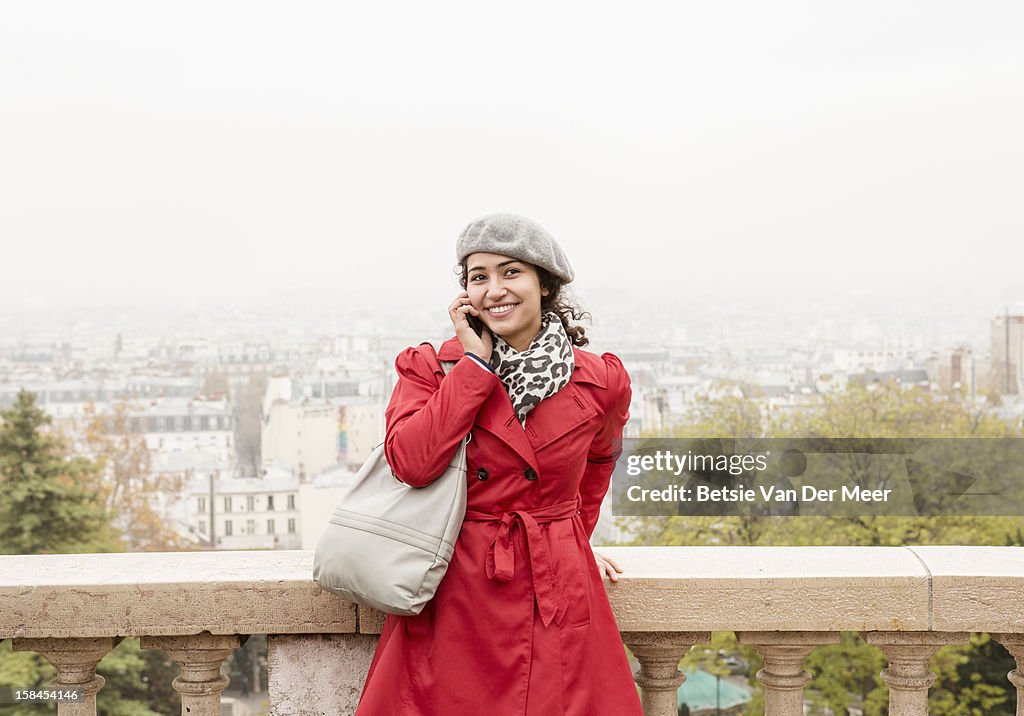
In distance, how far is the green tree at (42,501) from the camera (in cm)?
2538

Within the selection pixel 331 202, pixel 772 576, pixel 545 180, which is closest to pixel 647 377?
pixel 545 180

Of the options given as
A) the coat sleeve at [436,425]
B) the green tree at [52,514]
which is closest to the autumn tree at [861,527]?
the green tree at [52,514]

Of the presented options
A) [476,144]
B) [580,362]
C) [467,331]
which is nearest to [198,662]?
[467,331]

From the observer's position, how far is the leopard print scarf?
77.8 inches

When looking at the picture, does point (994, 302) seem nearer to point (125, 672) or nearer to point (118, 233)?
point (125, 672)

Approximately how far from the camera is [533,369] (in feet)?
6.50

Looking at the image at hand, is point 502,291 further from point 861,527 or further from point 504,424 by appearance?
point 861,527

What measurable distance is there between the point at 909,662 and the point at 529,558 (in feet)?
3.11

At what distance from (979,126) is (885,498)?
115 feet

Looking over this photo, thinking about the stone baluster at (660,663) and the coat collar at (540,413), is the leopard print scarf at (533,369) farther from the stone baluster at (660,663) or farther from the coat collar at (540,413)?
the stone baluster at (660,663)

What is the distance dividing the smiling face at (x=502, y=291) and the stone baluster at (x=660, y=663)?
0.79 meters

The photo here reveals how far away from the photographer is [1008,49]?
49.7 meters

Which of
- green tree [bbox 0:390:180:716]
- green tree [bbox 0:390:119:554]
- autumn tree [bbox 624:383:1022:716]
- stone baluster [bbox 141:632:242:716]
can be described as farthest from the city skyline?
A: stone baluster [bbox 141:632:242:716]

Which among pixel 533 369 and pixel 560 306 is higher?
pixel 560 306
